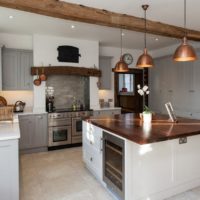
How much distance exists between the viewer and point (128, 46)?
6.09 m

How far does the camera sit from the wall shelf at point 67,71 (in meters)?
4.71

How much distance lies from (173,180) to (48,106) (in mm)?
3437

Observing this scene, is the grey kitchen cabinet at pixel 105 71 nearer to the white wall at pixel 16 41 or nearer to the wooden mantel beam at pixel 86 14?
the white wall at pixel 16 41

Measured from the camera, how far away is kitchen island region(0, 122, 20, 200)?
2.15 metres

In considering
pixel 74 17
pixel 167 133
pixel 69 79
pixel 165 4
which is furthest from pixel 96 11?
pixel 69 79

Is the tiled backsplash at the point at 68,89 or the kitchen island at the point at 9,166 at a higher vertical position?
the tiled backsplash at the point at 68,89

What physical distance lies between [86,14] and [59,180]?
107 inches

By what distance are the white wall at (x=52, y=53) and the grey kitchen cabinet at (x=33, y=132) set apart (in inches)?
14.4

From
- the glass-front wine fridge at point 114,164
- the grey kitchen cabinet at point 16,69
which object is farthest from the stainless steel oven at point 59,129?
the glass-front wine fridge at point 114,164

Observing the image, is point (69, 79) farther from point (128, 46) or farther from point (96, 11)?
point (96, 11)

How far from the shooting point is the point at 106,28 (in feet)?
14.0

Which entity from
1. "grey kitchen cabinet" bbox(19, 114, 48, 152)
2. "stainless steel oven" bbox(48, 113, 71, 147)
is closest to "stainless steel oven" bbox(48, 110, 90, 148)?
"stainless steel oven" bbox(48, 113, 71, 147)

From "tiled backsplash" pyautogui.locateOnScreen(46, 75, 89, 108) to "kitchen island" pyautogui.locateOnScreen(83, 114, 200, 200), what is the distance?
8.25ft

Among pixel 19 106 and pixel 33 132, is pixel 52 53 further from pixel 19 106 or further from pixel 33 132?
pixel 33 132
